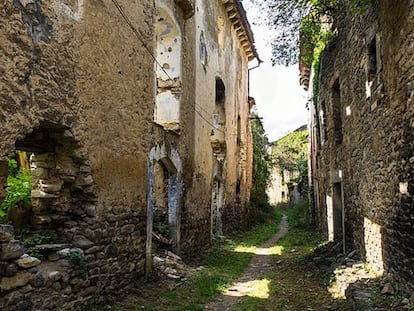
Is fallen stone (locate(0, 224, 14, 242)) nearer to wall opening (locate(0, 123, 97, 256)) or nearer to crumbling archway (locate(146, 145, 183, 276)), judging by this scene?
wall opening (locate(0, 123, 97, 256))

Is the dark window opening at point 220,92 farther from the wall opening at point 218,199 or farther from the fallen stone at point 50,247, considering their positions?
the fallen stone at point 50,247

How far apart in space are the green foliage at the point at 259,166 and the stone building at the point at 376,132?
11756 mm

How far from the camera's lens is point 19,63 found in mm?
4512

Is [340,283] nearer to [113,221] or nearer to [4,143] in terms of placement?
[113,221]

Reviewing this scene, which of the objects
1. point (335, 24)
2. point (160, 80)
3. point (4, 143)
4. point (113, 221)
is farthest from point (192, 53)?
point (4, 143)

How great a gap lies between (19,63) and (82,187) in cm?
194

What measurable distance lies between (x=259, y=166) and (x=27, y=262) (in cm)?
2083

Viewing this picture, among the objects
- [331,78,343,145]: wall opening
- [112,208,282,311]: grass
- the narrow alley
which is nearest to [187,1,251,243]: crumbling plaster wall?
the narrow alley

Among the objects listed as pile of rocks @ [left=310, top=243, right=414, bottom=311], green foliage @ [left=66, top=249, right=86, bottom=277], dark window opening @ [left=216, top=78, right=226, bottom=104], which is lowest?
pile of rocks @ [left=310, top=243, right=414, bottom=311]

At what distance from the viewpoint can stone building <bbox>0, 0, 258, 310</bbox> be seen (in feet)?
14.9

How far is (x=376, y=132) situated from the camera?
23.4 feet

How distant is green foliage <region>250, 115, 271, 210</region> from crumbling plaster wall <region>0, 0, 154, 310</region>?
52.6 feet

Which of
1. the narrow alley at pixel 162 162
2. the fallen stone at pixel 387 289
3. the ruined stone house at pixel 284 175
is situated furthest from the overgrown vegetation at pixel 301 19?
the ruined stone house at pixel 284 175

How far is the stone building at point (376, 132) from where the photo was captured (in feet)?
18.2
